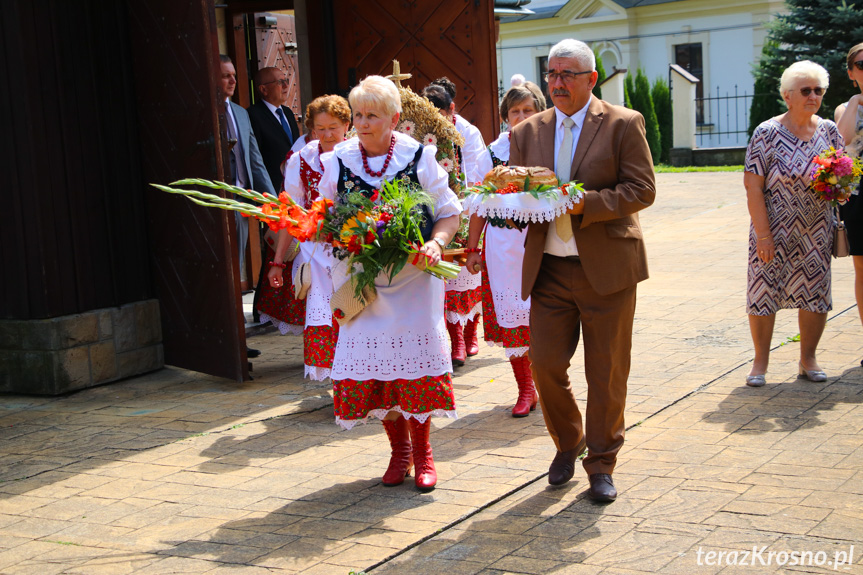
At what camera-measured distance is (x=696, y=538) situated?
4.14 m

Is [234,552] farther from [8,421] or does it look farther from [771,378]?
[771,378]

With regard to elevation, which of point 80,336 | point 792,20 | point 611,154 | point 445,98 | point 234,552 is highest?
point 792,20

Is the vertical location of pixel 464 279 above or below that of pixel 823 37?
below

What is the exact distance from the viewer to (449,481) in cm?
505

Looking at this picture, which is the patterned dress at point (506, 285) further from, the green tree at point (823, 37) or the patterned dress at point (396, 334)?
the green tree at point (823, 37)

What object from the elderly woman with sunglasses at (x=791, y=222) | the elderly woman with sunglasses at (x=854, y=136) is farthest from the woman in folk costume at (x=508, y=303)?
the elderly woman with sunglasses at (x=854, y=136)

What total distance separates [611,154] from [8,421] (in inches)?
171

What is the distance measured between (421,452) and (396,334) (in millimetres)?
617

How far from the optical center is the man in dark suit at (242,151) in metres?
8.21

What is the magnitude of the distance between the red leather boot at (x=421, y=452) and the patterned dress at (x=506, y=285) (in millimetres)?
1393

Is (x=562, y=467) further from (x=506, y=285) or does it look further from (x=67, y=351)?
(x=67, y=351)

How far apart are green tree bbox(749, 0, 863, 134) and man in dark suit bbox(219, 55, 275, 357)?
1985 centimetres

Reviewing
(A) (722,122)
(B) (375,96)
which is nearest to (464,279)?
(B) (375,96)

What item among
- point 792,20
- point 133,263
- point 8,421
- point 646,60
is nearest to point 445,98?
point 133,263
